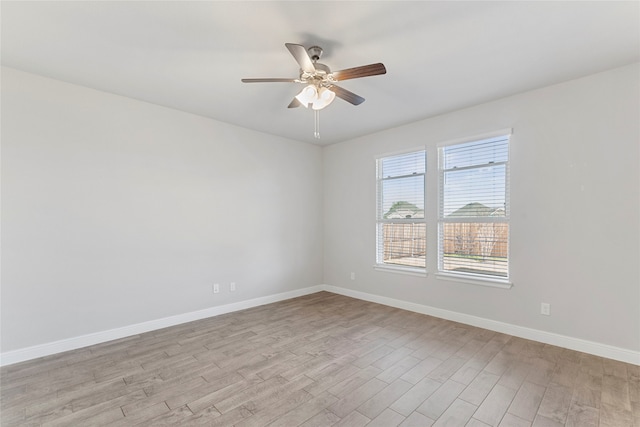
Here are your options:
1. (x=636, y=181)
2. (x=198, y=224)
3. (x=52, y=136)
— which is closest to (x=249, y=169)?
(x=198, y=224)

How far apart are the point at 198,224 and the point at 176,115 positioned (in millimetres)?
1439

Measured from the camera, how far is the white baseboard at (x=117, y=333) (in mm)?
2709

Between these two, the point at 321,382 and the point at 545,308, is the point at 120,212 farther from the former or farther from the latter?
the point at 545,308

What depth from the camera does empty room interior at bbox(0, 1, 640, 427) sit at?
2068mm

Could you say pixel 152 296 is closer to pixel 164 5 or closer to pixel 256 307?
pixel 256 307

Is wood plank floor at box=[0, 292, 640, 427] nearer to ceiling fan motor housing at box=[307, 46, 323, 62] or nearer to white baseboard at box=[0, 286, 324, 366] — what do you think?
white baseboard at box=[0, 286, 324, 366]

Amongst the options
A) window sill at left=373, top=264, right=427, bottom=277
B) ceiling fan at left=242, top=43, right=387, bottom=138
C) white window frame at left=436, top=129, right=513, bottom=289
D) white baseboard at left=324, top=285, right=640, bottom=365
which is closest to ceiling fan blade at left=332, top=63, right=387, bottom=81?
ceiling fan at left=242, top=43, right=387, bottom=138

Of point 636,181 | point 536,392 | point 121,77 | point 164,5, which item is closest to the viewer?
point 164,5

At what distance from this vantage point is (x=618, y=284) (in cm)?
271

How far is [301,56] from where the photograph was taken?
6.66 ft

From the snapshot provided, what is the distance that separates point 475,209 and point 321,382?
8.99ft

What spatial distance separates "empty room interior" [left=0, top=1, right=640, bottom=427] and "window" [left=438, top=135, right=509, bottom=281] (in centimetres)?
3

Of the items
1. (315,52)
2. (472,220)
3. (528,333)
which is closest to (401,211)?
(472,220)

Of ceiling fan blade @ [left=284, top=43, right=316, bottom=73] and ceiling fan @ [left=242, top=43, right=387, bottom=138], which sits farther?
ceiling fan @ [left=242, top=43, right=387, bottom=138]
